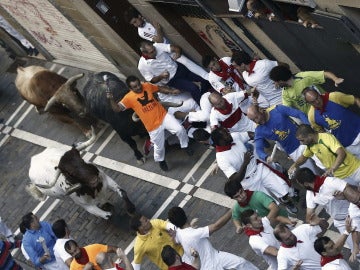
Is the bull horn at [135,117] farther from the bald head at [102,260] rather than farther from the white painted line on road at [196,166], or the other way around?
the bald head at [102,260]

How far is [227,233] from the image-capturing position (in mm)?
17719

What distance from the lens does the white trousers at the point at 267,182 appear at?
Answer: 1616 centimetres

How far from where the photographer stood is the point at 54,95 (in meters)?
21.7

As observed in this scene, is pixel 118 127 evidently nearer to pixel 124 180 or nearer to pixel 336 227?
pixel 124 180

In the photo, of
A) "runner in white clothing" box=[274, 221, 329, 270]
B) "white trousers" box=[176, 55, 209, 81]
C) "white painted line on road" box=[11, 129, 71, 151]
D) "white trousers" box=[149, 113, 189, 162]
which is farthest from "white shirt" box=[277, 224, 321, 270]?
"white painted line on road" box=[11, 129, 71, 151]

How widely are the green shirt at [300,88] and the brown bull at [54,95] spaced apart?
6126mm

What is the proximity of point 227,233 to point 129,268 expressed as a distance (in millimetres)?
2769

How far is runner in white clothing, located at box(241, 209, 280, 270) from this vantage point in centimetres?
1457

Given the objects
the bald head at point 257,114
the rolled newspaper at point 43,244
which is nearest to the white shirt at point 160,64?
the rolled newspaper at point 43,244

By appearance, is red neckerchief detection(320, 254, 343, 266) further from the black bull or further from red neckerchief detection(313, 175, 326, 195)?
the black bull

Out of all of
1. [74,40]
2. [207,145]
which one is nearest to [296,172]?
[207,145]

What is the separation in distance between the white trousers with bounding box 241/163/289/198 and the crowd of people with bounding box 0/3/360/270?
0.02 m

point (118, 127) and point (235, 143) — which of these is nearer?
point (235, 143)

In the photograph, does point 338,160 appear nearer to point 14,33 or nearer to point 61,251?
point 61,251
